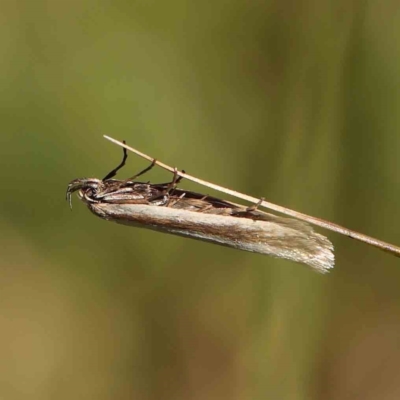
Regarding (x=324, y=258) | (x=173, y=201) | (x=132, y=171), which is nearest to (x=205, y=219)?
(x=173, y=201)

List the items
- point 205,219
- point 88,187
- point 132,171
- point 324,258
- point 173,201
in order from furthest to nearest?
point 132,171 → point 88,187 → point 173,201 → point 205,219 → point 324,258

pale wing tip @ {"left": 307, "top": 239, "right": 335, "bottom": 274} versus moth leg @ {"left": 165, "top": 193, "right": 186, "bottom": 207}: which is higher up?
moth leg @ {"left": 165, "top": 193, "right": 186, "bottom": 207}

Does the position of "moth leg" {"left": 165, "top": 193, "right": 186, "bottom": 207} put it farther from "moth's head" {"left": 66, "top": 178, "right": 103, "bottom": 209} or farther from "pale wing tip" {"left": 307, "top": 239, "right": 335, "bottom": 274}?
"pale wing tip" {"left": 307, "top": 239, "right": 335, "bottom": 274}

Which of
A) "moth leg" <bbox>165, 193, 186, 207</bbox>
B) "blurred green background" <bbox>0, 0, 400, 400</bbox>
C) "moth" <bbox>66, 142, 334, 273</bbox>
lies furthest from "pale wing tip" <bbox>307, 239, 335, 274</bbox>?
"blurred green background" <bbox>0, 0, 400, 400</bbox>

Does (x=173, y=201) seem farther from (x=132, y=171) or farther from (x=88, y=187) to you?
(x=132, y=171)

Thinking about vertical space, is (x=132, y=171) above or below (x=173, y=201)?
above

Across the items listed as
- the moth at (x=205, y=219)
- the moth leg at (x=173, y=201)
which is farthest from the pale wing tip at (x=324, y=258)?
the moth leg at (x=173, y=201)

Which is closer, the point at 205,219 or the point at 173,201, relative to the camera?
the point at 205,219

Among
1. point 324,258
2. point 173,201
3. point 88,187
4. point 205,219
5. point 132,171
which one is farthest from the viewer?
point 132,171

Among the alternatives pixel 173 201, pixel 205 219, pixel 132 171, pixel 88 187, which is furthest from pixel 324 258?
pixel 132 171

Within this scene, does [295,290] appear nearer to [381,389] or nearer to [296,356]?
[296,356]
